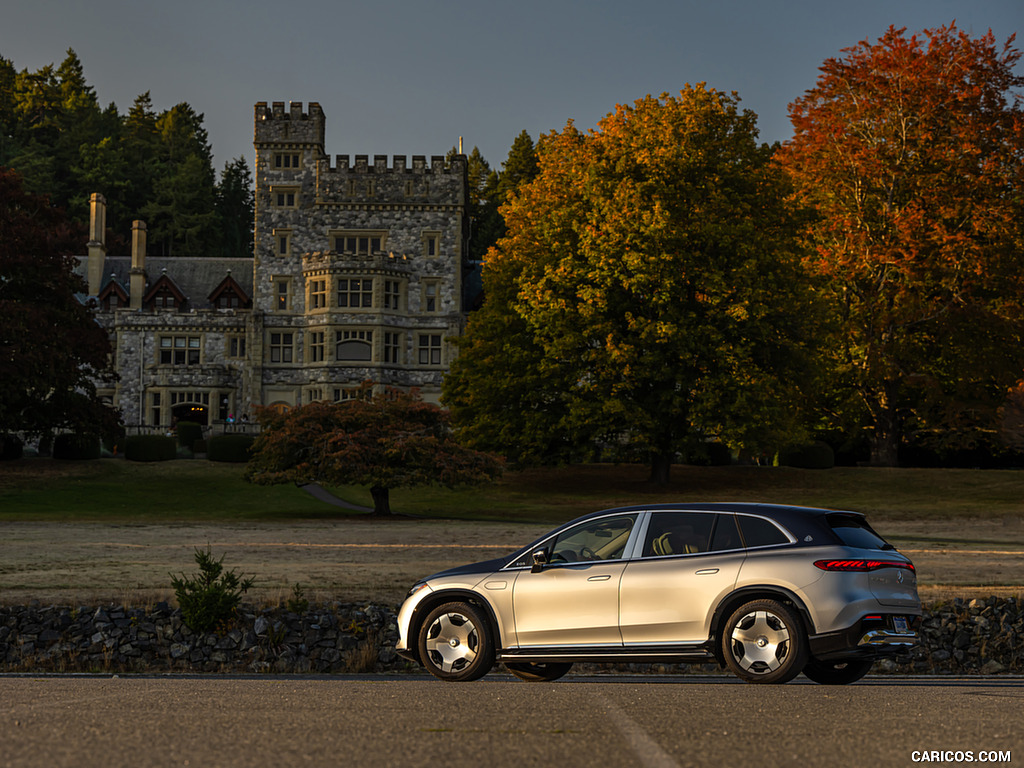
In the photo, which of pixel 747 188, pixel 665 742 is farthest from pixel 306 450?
pixel 665 742

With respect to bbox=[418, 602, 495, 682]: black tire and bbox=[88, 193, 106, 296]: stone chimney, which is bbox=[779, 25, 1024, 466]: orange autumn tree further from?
bbox=[88, 193, 106, 296]: stone chimney

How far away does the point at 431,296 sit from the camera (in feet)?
207

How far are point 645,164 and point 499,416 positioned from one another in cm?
1102

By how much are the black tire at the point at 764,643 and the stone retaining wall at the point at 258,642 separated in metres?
6.72

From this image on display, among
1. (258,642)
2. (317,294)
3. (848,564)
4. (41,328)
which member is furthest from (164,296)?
(848,564)

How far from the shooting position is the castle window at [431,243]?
63.3m

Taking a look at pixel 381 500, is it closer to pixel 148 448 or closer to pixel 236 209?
pixel 148 448

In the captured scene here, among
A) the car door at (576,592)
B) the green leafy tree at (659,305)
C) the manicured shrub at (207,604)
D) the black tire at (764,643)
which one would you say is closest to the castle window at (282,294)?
the green leafy tree at (659,305)

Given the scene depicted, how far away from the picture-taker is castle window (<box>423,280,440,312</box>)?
207 feet

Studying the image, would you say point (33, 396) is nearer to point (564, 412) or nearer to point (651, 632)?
point (564, 412)

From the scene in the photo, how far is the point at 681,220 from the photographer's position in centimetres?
4328

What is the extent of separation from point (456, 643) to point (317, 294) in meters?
52.2

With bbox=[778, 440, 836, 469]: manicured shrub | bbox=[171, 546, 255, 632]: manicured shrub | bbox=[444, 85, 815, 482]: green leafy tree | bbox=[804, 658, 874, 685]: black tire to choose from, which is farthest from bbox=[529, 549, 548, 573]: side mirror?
bbox=[778, 440, 836, 469]: manicured shrub

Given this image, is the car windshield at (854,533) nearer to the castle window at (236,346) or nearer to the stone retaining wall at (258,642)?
the stone retaining wall at (258,642)
